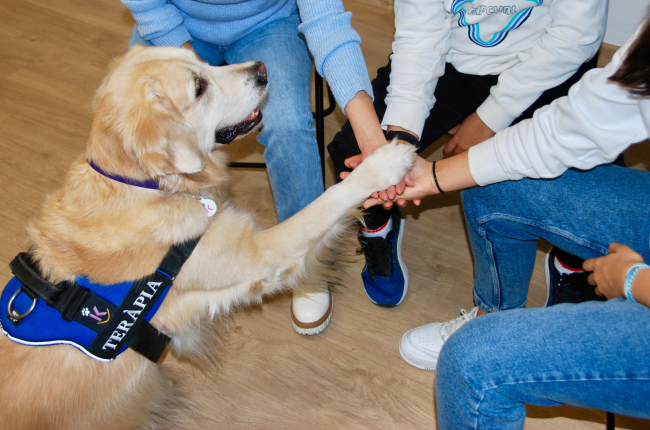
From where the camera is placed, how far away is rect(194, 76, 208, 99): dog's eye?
1.24 meters

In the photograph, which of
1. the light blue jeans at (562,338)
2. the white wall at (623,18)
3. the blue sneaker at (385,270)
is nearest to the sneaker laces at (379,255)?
the blue sneaker at (385,270)

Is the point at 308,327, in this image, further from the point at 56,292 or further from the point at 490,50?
the point at 490,50

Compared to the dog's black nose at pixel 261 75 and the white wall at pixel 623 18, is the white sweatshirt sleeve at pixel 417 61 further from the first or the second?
the white wall at pixel 623 18

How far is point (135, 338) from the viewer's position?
115 centimetres

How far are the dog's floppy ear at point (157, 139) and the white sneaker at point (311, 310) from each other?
2.31ft

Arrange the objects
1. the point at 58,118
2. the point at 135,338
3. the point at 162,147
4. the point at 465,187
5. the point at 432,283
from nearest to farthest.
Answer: the point at 162,147
the point at 135,338
the point at 465,187
the point at 432,283
the point at 58,118

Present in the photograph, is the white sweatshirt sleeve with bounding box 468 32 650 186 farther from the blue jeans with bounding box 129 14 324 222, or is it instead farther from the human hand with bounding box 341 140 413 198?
the blue jeans with bounding box 129 14 324 222

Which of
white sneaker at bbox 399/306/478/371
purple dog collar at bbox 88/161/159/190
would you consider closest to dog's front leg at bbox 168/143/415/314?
purple dog collar at bbox 88/161/159/190

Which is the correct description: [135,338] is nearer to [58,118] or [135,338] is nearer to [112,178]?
[112,178]

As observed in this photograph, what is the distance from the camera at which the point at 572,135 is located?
1009mm

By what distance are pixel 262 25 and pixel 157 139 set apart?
30.7 inches

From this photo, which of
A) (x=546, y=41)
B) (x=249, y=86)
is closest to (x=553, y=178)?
(x=546, y=41)

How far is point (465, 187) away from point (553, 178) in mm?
232

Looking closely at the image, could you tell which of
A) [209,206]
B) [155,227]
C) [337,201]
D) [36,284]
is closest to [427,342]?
[337,201]
